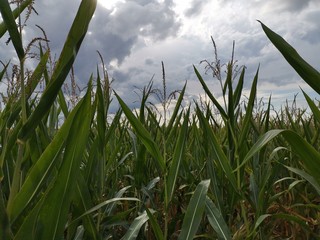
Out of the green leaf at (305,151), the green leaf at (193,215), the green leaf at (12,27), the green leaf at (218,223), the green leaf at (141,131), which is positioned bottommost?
the green leaf at (218,223)

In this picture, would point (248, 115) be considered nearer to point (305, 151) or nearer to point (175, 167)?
point (175, 167)

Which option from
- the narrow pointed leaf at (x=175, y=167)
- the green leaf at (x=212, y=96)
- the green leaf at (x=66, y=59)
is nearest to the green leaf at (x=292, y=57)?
the green leaf at (x=66, y=59)

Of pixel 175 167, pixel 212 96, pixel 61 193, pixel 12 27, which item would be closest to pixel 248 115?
pixel 212 96

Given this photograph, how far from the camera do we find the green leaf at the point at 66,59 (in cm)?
69

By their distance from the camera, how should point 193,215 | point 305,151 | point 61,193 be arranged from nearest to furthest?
point 61,193
point 305,151
point 193,215

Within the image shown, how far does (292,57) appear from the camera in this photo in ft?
2.72

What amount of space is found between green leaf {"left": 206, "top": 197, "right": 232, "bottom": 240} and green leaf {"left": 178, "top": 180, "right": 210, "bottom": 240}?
164 millimetres

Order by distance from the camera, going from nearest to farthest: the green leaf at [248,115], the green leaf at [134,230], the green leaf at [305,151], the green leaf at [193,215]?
the green leaf at [305,151]
the green leaf at [193,215]
the green leaf at [134,230]
the green leaf at [248,115]

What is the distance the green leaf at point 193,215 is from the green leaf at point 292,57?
54cm

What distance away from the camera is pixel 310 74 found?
84cm

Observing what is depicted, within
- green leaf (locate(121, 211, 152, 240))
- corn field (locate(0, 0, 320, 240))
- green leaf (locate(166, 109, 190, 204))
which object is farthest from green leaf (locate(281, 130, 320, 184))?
green leaf (locate(121, 211, 152, 240))

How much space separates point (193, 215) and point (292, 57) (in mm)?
588

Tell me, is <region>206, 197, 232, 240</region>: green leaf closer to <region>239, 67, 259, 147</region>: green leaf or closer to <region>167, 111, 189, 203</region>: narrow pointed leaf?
<region>167, 111, 189, 203</region>: narrow pointed leaf

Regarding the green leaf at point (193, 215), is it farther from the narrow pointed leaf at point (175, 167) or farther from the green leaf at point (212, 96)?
the green leaf at point (212, 96)
